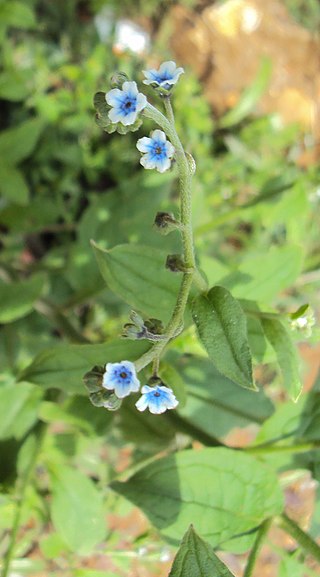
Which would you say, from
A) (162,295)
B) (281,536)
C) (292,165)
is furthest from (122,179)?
(281,536)

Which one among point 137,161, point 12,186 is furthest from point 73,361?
point 137,161

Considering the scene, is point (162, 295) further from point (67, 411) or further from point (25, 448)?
point (25, 448)

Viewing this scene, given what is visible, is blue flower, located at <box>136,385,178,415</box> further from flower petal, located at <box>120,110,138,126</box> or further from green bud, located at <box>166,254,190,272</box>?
flower petal, located at <box>120,110,138,126</box>

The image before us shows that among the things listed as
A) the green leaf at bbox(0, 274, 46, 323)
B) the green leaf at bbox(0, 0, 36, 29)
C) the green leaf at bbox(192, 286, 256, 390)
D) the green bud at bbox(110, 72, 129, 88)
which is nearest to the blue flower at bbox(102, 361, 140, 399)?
the green leaf at bbox(192, 286, 256, 390)

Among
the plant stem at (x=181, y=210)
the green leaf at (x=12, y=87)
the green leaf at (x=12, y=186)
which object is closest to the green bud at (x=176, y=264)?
the plant stem at (x=181, y=210)

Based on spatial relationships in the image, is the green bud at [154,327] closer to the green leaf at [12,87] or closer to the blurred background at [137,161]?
the blurred background at [137,161]
